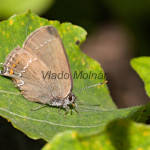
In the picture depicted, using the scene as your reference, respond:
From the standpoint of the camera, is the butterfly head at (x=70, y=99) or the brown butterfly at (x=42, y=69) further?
the butterfly head at (x=70, y=99)

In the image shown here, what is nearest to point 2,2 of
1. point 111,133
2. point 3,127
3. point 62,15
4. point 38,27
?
point 62,15

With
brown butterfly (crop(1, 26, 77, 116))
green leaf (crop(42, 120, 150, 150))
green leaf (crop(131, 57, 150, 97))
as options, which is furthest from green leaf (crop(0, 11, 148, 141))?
green leaf (crop(42, 120, 150, 150))

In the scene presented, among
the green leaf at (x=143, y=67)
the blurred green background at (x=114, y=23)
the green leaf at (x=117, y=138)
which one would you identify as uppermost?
the green leaf at (x=117, y=138)

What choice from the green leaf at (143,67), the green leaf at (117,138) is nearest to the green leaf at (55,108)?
the green leaf at (143,67)

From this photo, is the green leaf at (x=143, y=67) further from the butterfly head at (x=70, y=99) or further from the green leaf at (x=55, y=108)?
the butterfly head at (x=70, y=99)

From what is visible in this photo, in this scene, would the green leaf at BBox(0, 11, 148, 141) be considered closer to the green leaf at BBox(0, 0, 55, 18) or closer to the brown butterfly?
the brown butterfly

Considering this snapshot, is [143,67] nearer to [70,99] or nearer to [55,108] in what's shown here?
[70,99]
